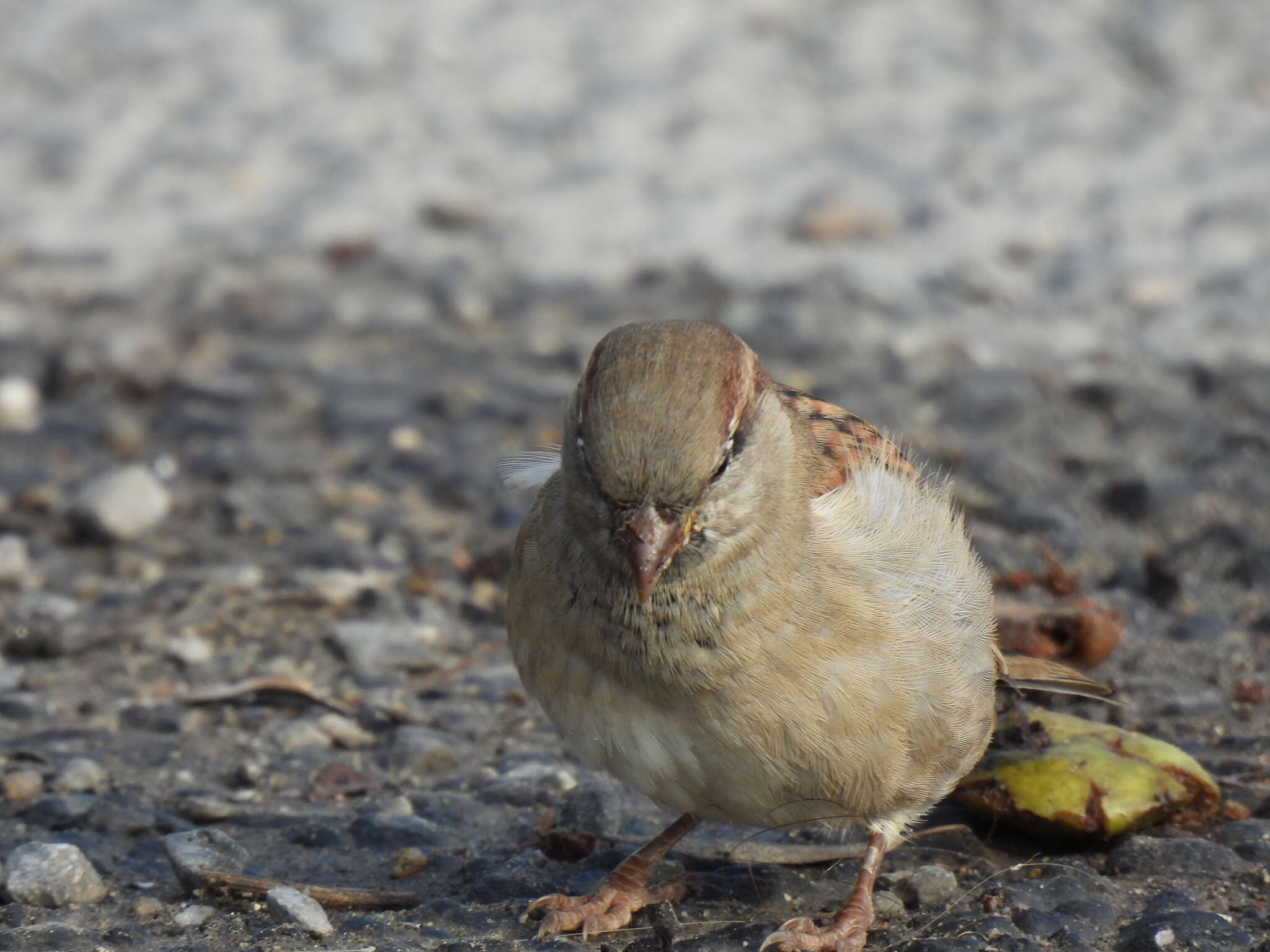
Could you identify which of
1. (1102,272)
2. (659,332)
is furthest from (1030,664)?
(1102,272)

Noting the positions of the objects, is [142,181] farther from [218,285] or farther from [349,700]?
[349,700]

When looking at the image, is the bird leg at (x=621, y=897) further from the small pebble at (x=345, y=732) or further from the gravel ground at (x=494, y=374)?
the small pebble at (x=345, y=732)

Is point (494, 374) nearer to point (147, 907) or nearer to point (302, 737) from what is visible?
point (302, 737)

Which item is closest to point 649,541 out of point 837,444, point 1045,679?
point 837,444

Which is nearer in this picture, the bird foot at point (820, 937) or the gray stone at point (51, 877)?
the bird foot at point (820, 937)

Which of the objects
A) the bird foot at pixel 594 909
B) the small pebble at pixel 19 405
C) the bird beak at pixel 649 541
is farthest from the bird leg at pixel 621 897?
the small pebble at pixel 19 405

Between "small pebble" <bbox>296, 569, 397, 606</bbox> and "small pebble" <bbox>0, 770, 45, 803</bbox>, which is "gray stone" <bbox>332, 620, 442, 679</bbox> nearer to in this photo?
"small pebble" <bbox>296, 569, 397, 606</bbox>
